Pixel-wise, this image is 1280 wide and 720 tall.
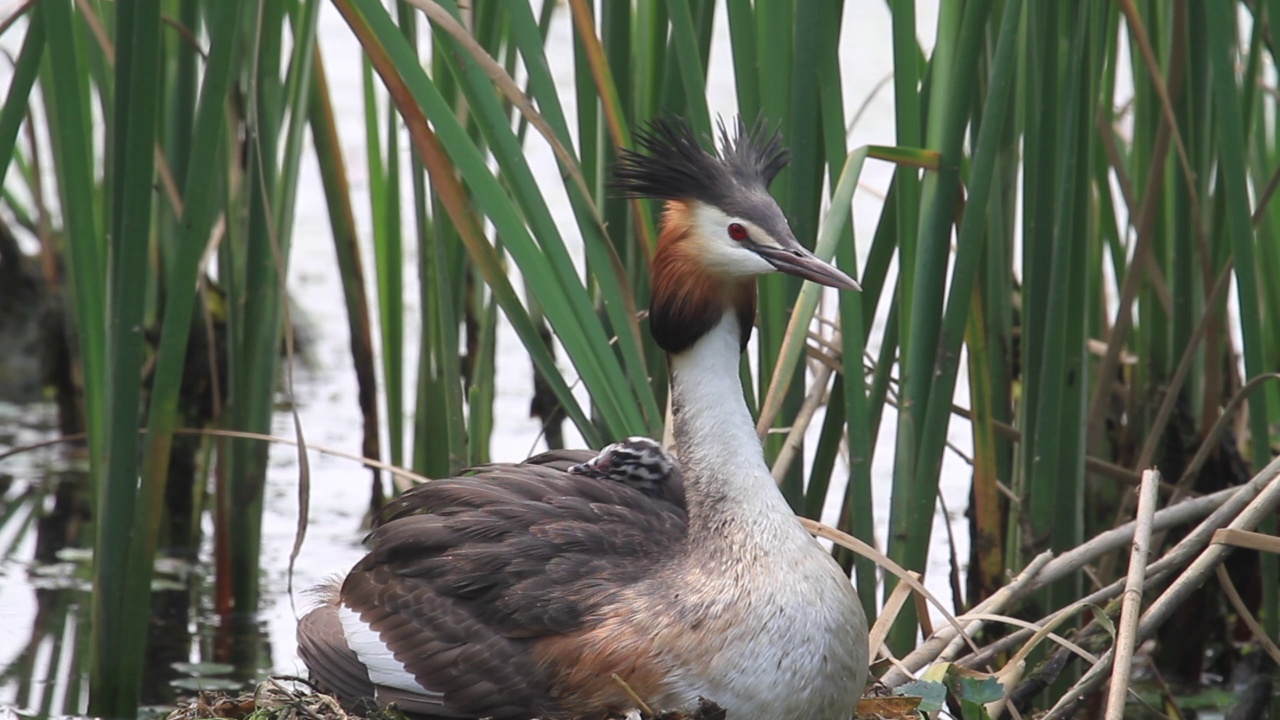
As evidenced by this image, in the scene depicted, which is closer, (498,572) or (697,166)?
(697,166)

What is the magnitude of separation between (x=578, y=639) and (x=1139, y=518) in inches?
45.0

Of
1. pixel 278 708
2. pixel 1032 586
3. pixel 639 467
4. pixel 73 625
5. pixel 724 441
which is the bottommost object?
pixel 73 625

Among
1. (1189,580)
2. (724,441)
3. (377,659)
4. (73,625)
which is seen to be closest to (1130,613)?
(1189,580)

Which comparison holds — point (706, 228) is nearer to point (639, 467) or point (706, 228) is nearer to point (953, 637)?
point (639, 467)

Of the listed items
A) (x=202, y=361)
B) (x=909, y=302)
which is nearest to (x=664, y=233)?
(x=909, y=302)

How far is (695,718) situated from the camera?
2996mm

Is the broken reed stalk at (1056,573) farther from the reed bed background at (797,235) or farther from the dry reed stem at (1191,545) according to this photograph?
the reed bed background at (797,235)

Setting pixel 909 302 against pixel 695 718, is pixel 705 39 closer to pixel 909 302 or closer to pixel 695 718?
pixel 909 302

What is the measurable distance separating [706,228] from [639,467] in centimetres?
71

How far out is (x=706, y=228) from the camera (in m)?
3.21

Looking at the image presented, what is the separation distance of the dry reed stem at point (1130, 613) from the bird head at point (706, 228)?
2.85 ft

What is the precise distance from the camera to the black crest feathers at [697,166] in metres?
3.26

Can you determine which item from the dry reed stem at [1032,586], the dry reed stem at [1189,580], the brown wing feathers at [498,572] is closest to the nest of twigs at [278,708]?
the brown wing feathers at [498,572]

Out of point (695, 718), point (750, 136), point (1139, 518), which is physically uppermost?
point (750, 136)
